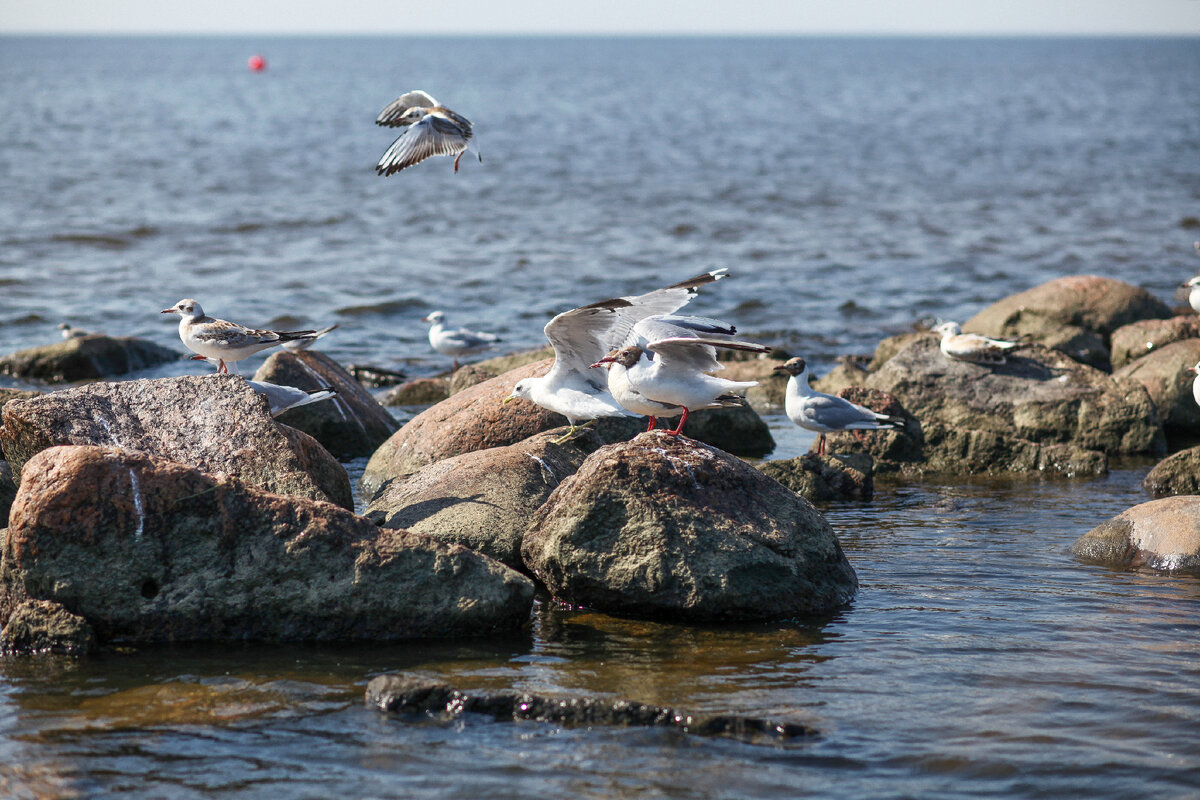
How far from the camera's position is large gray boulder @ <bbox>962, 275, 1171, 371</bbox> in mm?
13992

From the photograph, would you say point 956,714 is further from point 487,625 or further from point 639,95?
point 639,95

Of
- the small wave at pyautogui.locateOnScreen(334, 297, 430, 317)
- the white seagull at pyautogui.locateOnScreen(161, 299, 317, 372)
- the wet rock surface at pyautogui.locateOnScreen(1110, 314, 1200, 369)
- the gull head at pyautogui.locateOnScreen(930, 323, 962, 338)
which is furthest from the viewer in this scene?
the small wave at pyautogui.locateOnScreen(334, 297, 430, 317)

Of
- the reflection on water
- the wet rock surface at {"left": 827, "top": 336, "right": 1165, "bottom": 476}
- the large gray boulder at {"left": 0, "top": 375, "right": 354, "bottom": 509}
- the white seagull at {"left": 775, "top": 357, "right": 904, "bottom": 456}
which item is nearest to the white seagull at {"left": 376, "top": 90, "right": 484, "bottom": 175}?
the large gray boulder at {"left": 0, "top": 375, "right": 354, "bottom": 509}

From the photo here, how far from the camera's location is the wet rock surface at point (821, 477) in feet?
30.6

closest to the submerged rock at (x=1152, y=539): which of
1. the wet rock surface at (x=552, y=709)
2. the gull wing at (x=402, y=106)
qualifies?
the wet rock surface at (x=552, y=709)

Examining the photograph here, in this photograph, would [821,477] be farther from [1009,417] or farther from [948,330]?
[948,330]

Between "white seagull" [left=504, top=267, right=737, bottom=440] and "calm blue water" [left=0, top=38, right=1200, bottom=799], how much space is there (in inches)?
75.3

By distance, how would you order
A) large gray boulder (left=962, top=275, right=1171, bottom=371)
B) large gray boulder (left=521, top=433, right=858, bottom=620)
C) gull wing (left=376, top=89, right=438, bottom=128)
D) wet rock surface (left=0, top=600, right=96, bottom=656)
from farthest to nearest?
large gray boulder (left=962, top=275, right=1171, bottom=371), gull wing (left=376, top=89, right=438, bottom=128), large gray boulder (left=521, top=433, right=858, bottom=620), wet rock surface (left=0, top=600, right=96, bottom=656)

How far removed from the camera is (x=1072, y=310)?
14.2 m

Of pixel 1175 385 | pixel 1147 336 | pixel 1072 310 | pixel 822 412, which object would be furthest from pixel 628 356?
pixel 1072 310

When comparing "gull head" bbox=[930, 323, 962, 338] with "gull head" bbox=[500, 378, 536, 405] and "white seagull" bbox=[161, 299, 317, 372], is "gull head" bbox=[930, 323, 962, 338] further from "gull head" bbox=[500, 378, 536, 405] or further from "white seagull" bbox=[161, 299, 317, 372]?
"white seagull" bbox=[161, 299, 317, 372]

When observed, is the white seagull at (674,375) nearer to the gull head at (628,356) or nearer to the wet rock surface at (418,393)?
the gull head at (628,356)

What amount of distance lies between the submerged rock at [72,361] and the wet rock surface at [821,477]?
8.28 metres

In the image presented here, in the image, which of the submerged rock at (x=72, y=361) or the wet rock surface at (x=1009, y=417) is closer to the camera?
the wet rock surface at (x=1009, y=417)
